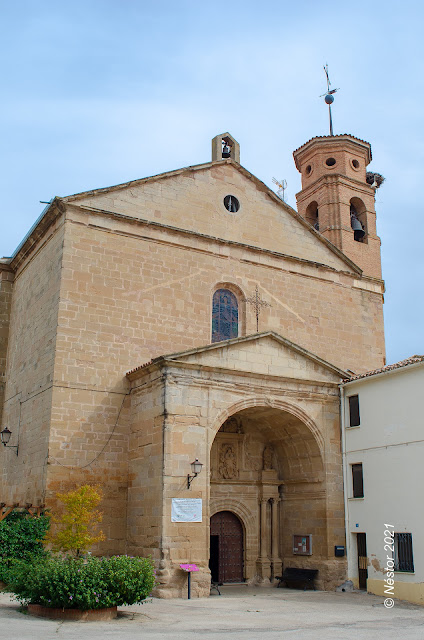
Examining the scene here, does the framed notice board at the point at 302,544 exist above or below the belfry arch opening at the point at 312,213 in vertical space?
below

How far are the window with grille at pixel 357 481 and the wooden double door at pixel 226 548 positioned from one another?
369 centimetres

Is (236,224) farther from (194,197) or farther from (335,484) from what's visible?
(335,484)

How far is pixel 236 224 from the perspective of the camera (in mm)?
22359

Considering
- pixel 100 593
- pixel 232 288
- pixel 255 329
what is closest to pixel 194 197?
pixel 232 288

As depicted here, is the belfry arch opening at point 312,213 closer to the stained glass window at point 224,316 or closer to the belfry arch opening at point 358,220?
the belfry arch opening at point 358,220

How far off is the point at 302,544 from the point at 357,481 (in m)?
2.54

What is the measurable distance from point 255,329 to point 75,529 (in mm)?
8534

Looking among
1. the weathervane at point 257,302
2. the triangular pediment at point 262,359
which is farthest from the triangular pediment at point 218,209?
the triangular pediment at point 262,359

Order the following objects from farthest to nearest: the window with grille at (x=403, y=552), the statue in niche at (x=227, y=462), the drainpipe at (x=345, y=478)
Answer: the statue in niche at (x=227, y=462) → the drainpipe at (x=345, y=478) → the window with grille at (x=403, y=552)

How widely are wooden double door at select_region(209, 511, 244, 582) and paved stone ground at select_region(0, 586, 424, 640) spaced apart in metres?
2.18

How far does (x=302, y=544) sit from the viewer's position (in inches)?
736

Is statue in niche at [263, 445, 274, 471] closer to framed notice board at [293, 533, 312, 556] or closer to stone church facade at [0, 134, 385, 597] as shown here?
stone church facade at [0, 134, 385, 597]

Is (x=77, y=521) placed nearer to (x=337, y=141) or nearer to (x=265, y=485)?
(x=265, y=485)

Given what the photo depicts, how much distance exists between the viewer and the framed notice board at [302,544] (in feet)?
60.5
